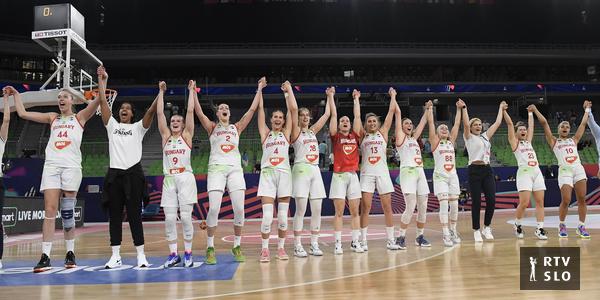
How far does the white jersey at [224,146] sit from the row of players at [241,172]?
1 cm

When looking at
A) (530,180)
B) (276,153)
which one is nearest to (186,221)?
(276,153)

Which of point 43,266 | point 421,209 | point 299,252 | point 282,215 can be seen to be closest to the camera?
point 43,266

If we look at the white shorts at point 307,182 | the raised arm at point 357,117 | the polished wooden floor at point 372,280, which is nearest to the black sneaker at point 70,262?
the polished wooden floor at point 372,280

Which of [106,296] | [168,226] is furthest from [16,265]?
[106,296]

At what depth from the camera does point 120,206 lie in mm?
6039

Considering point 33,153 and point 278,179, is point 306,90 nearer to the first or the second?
point 33,153

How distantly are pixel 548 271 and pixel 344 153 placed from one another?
3178 mm

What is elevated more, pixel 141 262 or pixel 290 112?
pixel 290 112

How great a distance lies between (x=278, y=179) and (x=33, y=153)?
1714 centimetres

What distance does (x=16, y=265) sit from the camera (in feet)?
21.3

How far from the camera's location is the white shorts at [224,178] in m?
6.23

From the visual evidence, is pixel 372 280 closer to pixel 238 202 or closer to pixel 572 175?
pixel 238 202

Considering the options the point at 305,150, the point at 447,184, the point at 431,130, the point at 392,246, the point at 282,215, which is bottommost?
the point at 392,246

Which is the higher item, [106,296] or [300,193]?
[300,193]
